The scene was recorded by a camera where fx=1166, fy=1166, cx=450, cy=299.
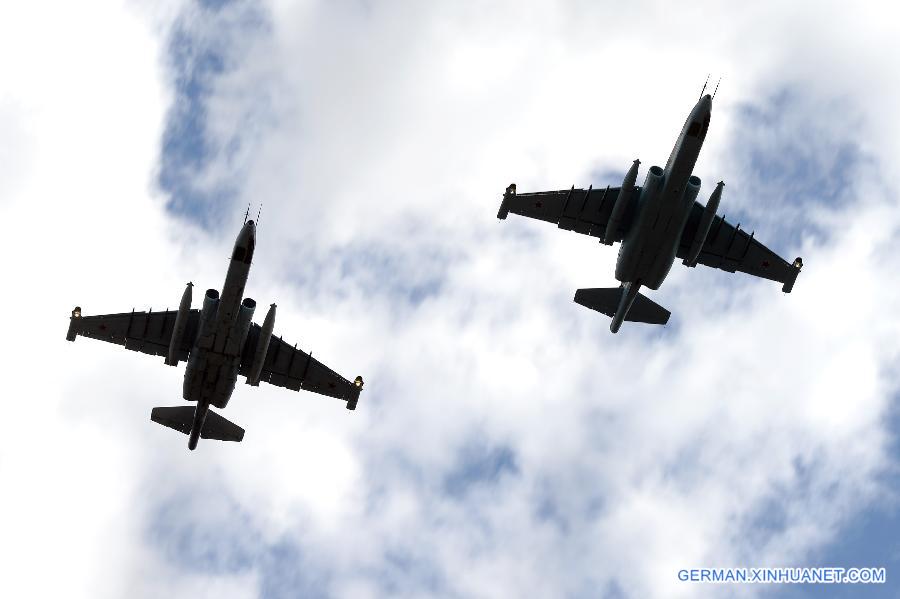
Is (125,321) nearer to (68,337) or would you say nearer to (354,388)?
(68,337)

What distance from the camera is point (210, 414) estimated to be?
2292 inches

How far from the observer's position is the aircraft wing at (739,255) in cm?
5788

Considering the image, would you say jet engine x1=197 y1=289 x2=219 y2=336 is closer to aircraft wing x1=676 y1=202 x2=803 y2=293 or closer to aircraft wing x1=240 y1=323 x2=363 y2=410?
aircraft wing x1=240 y1=323 x2=363 y2=410

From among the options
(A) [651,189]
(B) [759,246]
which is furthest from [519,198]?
(B) [759,246]

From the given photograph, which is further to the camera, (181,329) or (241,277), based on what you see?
(181,329)

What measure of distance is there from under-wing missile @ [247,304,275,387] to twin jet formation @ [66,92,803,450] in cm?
6

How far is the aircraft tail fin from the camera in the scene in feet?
189

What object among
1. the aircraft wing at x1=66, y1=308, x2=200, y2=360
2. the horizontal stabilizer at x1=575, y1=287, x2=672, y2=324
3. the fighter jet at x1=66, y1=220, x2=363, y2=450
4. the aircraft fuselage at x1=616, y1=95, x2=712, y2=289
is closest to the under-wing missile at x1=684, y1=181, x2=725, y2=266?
the aircraft fuselage at x1=616, y1=95, x2=712, y2=289

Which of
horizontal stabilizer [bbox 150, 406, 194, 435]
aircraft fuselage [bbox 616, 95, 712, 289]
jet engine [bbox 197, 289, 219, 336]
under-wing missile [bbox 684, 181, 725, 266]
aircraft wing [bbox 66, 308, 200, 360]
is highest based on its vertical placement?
under-wing missile [bbox 684, 181, 725, 266]

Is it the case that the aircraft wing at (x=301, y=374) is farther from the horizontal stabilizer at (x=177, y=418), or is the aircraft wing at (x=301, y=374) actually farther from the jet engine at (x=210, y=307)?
the jet engine at (x=210, y=307)

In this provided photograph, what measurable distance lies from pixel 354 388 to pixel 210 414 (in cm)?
730

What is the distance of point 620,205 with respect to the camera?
5453 cm

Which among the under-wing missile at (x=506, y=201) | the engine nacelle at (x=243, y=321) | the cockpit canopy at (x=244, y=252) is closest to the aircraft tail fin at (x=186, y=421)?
the engine nacelle at (x=243, y=321)

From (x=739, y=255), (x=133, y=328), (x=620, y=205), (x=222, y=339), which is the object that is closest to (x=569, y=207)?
(x=620, y=205)
